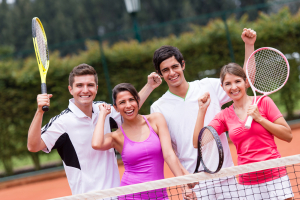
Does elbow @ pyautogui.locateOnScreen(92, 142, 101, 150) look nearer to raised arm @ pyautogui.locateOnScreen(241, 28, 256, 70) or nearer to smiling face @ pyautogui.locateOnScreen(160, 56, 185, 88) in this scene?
smiling face @ pyautogui.locateOnScreen(160, 56, 185, 88)

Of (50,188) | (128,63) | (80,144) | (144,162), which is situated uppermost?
(128,63)

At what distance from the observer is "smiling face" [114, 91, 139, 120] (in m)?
2.49

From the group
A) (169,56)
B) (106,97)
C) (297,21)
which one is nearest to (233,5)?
(297,21)

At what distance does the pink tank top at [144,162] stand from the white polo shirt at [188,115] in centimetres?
28

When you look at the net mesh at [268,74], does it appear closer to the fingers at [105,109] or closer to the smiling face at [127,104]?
the smiling face at [127,104]

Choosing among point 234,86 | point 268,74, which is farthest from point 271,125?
point 268,74

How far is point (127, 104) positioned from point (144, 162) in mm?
465

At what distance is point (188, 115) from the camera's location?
105 inches

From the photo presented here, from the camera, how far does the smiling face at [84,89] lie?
8.64 ft

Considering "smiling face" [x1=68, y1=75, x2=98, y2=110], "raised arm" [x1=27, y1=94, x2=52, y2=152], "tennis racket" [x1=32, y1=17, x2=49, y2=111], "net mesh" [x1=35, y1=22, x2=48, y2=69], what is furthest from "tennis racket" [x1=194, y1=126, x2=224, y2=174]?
"net mesh" [x1=35, y1=22, x2=48, y2=69]

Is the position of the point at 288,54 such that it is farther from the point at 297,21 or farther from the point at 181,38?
the point at 181,38

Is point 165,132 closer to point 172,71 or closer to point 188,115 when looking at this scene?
point 188,115

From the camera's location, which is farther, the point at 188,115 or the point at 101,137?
the point at 188,115

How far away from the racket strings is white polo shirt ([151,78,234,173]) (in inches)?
6.1
